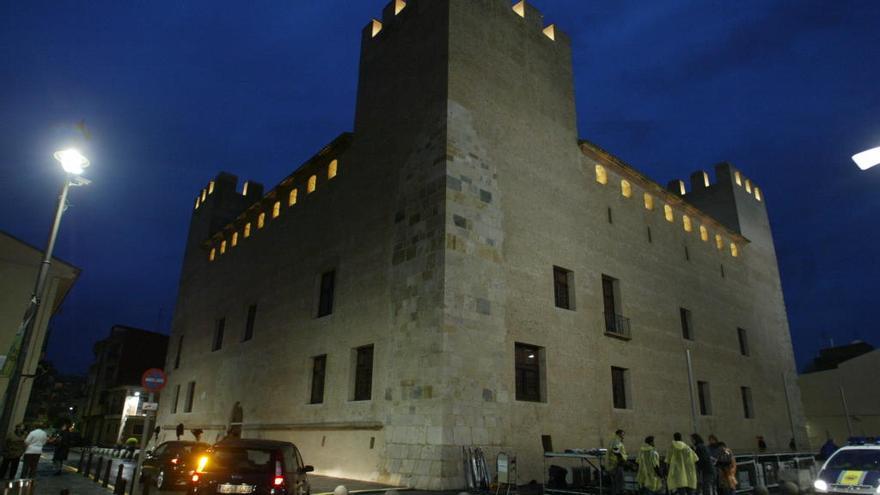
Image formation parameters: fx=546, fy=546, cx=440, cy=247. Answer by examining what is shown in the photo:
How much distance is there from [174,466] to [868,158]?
13.9m

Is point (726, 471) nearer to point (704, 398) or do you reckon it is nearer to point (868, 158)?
point (868, 158)

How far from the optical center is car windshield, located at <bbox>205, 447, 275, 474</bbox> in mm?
8719

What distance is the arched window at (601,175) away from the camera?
22.1 meters

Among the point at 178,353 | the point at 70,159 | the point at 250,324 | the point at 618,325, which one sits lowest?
the point at 618,325

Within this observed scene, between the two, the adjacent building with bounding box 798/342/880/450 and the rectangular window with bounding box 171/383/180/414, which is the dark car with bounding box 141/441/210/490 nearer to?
the rectangular window with bounding box 171/383/180/414

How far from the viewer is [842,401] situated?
1375 inches

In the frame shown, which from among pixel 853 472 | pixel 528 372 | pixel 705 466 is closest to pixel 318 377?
pixel 528 372

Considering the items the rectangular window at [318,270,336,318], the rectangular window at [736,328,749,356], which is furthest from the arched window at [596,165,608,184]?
the rectangular window at [736,328,749,356]

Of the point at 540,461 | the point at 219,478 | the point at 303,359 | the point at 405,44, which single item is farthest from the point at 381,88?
the point at 219,478

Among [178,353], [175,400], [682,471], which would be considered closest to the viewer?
[682,471]

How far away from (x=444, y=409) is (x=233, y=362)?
597 inches

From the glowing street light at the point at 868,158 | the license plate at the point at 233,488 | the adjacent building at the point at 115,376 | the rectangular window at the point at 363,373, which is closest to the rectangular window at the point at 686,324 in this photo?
the rectangular window at the point at 363,373

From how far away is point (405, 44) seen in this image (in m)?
19.3

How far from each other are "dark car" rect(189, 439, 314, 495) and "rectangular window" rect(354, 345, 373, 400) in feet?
23.5
